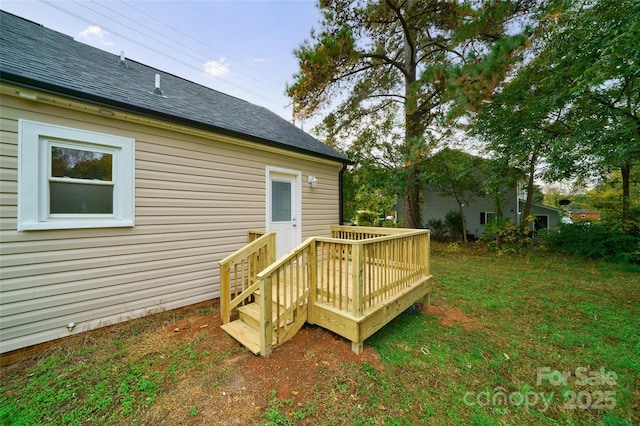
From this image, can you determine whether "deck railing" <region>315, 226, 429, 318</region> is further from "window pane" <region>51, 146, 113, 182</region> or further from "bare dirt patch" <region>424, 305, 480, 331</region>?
"window pane" <region>51, 146, 113, 182</region>

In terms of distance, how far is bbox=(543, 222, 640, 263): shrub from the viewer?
24.5 ft

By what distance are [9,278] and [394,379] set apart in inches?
169

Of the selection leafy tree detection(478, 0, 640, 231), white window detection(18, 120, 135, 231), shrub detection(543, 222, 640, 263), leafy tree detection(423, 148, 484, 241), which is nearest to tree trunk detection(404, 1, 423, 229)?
leafy tree detection(423, 148, 484, 241)

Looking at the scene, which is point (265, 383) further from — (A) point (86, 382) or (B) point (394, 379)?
(A) point (86, 382)

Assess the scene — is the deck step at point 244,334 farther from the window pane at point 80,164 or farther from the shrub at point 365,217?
the shrub at point 365,217

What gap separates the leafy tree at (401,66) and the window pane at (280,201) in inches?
136

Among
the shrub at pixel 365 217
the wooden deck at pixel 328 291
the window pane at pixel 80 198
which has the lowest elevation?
the wooden deck at pixel 328 291

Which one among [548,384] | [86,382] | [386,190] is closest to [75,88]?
[86,382]

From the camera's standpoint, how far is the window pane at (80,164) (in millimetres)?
2869

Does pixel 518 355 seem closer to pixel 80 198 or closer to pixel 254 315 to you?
pixel 254 315

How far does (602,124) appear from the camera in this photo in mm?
5262

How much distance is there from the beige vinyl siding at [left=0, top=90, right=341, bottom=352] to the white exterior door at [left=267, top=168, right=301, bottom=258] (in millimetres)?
200

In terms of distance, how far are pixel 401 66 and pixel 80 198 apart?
30.9 feet

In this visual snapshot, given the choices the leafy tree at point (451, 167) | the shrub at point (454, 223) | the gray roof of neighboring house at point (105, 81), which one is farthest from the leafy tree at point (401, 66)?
the shrub at point (454, 223)
